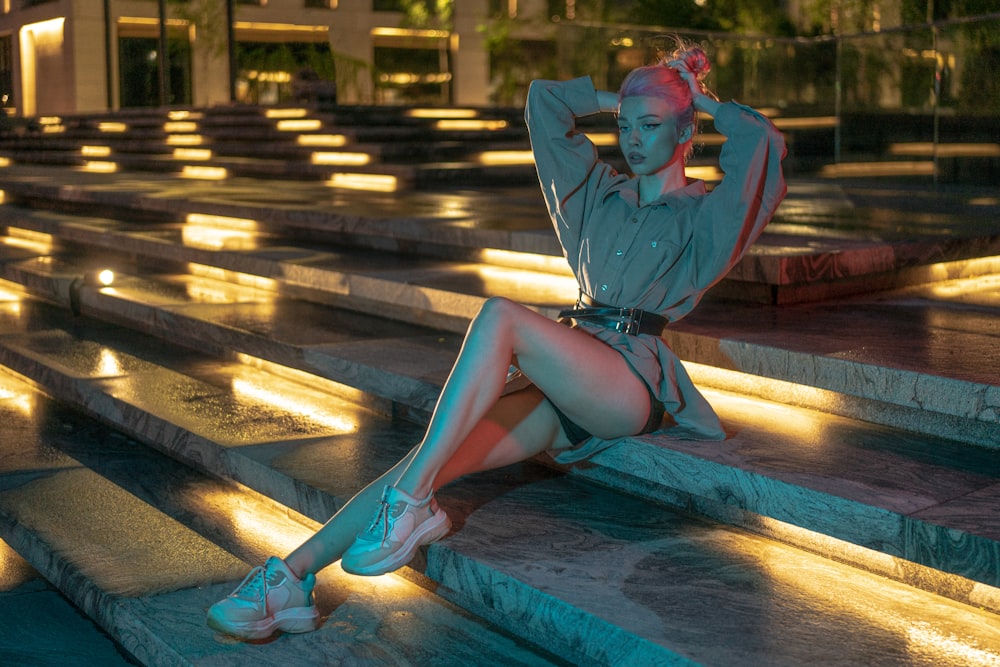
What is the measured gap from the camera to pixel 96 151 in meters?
16.8

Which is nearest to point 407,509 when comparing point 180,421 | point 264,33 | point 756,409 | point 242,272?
point 756,409

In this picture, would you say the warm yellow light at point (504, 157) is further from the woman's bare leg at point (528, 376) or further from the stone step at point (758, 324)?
the woman's bare leg at point (528, 376)

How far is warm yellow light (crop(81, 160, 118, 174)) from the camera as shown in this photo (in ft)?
50.4

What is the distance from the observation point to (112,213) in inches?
386

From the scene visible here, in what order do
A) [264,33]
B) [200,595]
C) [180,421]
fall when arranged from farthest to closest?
[264,33] → [180,421] → [200,595]

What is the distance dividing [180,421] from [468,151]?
7667 mm

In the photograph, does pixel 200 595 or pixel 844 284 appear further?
pixel 844 284

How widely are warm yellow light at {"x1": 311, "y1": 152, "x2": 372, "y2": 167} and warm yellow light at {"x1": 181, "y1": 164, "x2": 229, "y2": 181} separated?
105 cm

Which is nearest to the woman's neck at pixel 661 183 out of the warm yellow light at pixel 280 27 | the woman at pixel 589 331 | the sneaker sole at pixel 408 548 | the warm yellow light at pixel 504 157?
the woman at pixel 589 331

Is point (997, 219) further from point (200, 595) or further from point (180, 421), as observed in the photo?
point (200, 595)

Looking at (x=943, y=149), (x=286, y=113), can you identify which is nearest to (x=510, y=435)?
(x=943, y=149)

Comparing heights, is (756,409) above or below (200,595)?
above

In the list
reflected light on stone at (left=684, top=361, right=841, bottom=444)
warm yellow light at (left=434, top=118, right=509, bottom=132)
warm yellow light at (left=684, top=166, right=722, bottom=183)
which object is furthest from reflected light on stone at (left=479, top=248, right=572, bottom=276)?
warm yellow light at (left=434, top=118, right=509, bottom=132)

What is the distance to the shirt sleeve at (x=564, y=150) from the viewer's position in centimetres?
347
